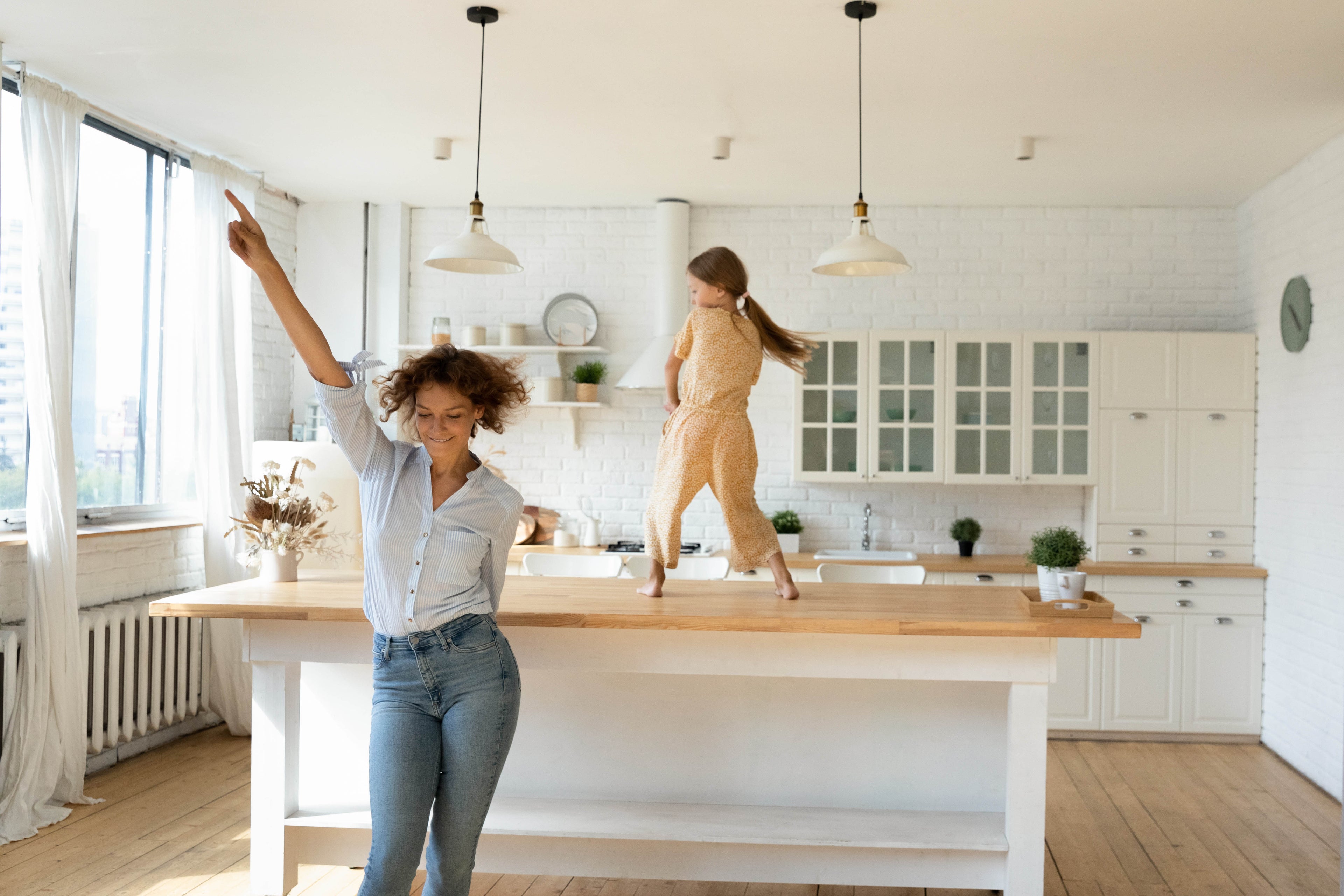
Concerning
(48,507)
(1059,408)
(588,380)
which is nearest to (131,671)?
(48,507)

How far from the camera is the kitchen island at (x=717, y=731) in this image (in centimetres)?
267

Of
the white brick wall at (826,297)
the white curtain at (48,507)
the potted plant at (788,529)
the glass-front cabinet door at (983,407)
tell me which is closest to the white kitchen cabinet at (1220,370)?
the white brick wall at (826,297)

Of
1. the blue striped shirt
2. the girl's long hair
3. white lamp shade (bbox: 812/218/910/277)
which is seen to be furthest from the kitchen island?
white lamp shade (bbox: 812/218/910/277)

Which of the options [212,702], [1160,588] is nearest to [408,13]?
[212,702]

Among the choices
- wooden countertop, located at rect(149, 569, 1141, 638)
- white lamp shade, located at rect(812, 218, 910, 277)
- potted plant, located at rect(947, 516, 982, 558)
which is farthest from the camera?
potted plant, located at rect(947, 516, 982, 558)

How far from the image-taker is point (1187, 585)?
5.04m

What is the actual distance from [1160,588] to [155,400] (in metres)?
5.02

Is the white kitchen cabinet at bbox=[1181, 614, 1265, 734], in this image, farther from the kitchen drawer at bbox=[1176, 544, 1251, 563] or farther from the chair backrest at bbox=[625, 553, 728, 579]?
the chair backrest at bbox=[625, 553, 728, 579]

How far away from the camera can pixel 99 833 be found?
3572 millimetres

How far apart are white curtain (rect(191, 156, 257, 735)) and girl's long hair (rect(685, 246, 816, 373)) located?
3001mm

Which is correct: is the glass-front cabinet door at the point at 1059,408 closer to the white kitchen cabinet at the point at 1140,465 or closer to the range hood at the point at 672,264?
the white kitchen cabinet at the point at 1140,465

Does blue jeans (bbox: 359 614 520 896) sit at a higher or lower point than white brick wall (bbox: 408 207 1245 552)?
lower

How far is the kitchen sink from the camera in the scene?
17.2 ft

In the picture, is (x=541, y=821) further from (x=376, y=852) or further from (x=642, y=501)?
(x=642, y=501)
